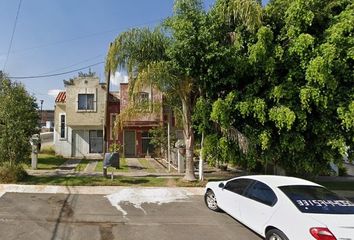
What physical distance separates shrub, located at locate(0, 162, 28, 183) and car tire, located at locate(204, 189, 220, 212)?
317 inches

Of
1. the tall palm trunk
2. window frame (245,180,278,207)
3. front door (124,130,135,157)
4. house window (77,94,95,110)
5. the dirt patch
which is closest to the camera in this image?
window frame (245,180,278,207)

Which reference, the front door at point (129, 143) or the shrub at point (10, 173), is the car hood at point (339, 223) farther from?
the front door at point (129, 143)

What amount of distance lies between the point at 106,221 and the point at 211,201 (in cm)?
316

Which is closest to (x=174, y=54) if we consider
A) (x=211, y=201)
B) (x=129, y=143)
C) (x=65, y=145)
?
(x=211, y=201)

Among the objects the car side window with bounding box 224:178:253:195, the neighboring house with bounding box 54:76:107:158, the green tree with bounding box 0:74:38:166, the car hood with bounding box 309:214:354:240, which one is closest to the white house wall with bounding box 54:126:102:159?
the neighboring house with bounding box 54:76:107:158

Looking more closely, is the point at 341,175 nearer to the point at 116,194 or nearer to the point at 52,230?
the point at 116,194

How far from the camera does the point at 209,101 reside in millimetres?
14289

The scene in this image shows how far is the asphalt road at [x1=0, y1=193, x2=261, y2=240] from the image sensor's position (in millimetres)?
8344

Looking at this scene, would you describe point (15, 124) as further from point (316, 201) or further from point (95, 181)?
point (316, 201)

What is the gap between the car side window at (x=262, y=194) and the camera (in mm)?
7777

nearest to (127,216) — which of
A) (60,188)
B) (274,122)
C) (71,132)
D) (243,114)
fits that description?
(60,188)

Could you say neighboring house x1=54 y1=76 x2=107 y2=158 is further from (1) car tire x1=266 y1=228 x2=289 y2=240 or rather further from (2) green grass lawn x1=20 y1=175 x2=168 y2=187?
(1) car tire x1=266 y1=228 x2=289 y2=240

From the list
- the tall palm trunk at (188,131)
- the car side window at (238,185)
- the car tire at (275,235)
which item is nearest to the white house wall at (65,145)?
the tall palm trunk at (188,131)

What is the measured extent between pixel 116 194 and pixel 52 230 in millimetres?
4531
